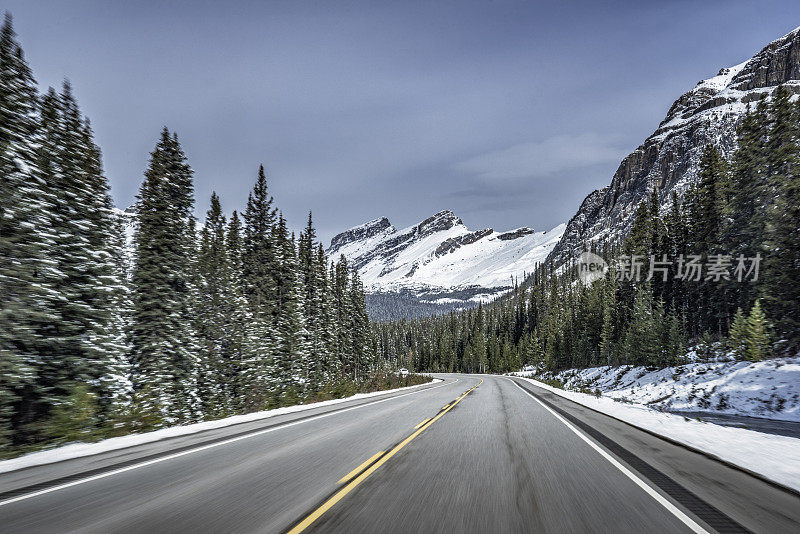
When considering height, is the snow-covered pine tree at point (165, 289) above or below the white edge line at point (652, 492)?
above

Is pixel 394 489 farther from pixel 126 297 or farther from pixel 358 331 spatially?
pixel 358 331

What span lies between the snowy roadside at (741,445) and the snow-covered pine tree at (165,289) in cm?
1718

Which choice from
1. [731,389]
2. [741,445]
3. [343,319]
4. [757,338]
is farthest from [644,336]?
[741,445]

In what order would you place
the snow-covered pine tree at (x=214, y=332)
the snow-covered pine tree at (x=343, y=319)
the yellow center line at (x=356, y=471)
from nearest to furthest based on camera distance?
the yellow center line at (x=356, y=471), the snow-covered pine tree at (x=214, y=332), the snow-covered pine tree at (x=343, y=319)

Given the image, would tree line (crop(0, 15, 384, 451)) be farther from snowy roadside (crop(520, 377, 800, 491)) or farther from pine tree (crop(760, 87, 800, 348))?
pine tree (crop(760, 87, 800, 348))

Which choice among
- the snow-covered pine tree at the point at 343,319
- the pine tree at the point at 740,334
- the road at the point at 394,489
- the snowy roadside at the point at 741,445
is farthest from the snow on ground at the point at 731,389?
the snow-covered pine tree at the point at 343,319

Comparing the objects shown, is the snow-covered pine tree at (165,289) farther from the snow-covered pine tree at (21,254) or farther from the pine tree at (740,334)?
the pine tree at (740,334)

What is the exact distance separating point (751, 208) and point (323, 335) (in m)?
37.4

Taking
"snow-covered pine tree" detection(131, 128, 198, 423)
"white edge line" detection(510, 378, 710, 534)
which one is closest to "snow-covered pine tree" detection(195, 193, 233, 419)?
"snow-covered pine tree" detection(131, 128, 198, 423)

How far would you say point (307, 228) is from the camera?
1523 inches

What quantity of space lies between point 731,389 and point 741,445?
1858cm

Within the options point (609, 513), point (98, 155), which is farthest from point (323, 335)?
point (609, 513)

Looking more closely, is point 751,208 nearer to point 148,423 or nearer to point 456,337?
point 148,423

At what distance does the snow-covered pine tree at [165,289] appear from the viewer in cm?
1844
